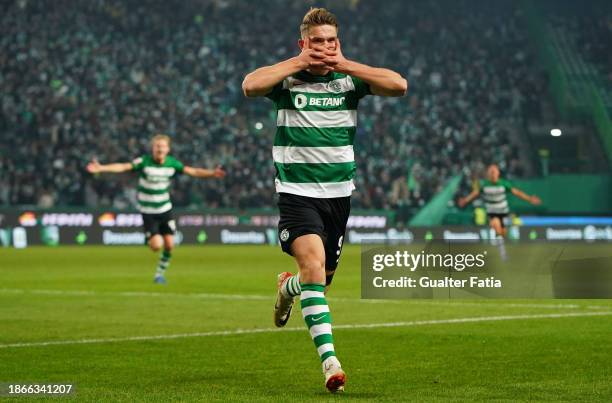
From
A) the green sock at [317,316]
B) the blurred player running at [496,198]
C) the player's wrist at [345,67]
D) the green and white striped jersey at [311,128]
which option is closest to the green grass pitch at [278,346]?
the green sock at [317,316]

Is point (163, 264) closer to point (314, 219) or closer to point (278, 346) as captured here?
point (278, 346)

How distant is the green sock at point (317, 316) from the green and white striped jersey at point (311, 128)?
0.66 m

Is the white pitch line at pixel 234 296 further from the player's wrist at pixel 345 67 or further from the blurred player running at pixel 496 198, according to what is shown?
the blurred player running at pixel 496 198

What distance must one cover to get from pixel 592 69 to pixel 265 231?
52.8 feet

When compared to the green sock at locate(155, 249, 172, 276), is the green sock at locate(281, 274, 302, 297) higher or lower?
higher

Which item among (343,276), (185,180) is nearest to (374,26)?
(185,180)

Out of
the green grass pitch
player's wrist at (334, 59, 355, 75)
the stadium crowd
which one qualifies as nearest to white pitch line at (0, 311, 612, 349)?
the green grass pitch

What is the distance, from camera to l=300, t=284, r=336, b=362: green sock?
7.64m

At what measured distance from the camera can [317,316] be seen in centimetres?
778

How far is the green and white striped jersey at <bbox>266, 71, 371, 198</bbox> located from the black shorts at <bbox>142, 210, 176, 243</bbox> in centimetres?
1392

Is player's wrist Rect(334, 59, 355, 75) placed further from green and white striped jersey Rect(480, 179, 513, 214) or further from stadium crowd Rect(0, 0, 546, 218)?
stadium crowd Rect(0, 0, 546, 218)

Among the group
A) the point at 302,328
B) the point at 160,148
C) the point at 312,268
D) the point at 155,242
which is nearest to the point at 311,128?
the point at 312,268

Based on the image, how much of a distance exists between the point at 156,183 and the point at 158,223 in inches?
28.6

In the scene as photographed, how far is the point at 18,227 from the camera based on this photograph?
125 feet
